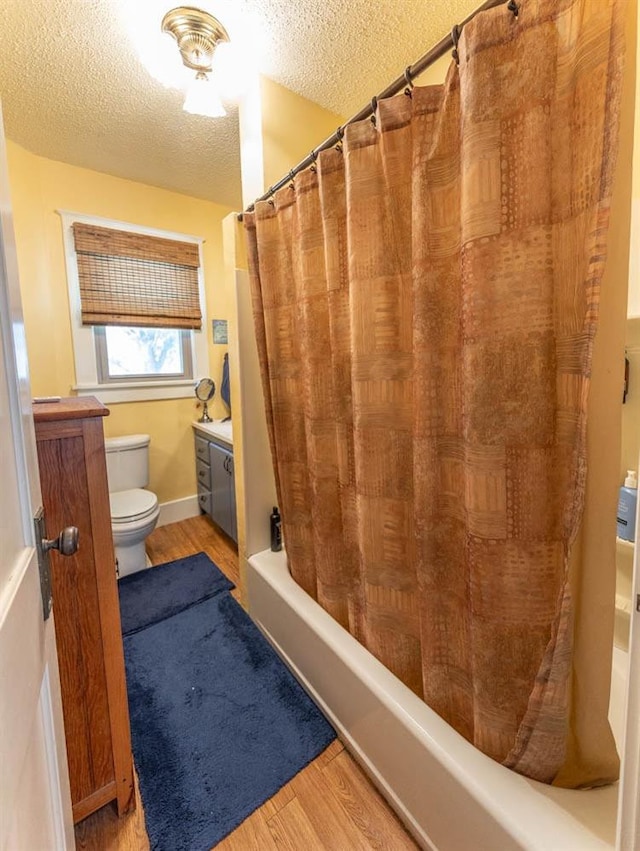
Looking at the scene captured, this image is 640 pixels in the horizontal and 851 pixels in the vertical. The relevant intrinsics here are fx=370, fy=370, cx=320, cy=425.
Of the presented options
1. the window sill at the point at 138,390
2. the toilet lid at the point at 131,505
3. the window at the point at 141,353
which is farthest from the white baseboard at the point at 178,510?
the window at the point at 141,353

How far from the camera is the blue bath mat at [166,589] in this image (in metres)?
1.82

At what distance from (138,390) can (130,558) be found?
109 cm

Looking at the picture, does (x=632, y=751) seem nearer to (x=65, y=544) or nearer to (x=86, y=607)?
(x=65, y=544)

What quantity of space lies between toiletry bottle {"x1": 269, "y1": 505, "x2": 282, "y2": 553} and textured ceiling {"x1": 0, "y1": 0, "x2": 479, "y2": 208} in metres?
1.88

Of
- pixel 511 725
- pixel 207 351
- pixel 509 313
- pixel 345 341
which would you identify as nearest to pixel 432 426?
pixel 509 313

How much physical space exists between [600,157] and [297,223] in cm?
87

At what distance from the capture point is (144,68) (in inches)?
57.3

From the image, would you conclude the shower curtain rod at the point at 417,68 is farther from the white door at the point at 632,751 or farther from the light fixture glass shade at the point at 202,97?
the white door at the point at 632,751

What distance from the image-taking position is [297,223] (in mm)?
1267

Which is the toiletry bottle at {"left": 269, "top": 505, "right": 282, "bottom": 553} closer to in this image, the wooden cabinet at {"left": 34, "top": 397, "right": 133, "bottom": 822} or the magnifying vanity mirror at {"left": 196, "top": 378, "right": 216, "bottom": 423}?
the wooden cabinet at {"left": 34, "top": 397, "right": 133, "bottom": 822}

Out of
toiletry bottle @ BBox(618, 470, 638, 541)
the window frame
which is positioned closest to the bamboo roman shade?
the window frame

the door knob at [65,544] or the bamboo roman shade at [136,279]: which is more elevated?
the bamboo roman shade at [136,279]

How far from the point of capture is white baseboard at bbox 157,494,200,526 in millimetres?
2719

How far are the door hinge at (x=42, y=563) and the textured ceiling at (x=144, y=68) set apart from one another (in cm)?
162
